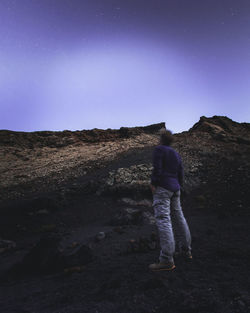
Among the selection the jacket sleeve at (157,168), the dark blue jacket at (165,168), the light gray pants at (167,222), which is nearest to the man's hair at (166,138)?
the dark blue jacket at (165,168)

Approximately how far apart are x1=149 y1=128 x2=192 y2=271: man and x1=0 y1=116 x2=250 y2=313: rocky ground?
0.24 metres

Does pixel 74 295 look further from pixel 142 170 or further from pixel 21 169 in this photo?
pixel 21 169

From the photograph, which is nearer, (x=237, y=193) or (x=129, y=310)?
(x=129, y=310)

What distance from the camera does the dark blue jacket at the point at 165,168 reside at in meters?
2.93

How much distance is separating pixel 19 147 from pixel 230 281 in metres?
21.3

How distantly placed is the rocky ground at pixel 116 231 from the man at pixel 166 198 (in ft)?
0.78

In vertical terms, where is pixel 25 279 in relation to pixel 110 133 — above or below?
below

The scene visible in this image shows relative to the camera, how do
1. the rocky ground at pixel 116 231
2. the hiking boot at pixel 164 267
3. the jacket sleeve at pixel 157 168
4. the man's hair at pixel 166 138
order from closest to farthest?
the rocky ground at pixel 116 231 < the hiking boot at pixel 164 267 < the jacket sleeve at pixel 157 168 < the man's hair at pixel 166 138

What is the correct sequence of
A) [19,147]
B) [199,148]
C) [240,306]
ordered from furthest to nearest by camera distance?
[19,147], [199,148], [240,306]

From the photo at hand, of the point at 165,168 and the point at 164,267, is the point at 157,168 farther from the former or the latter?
the point at 164,267

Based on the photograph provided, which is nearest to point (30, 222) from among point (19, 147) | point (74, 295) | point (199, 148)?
point (74, 295)

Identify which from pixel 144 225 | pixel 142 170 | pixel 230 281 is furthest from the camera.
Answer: pixel 142 170

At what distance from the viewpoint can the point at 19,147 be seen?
19812 millimetres

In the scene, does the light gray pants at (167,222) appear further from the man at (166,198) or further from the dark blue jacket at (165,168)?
the dark blue jacket at (165,168)
